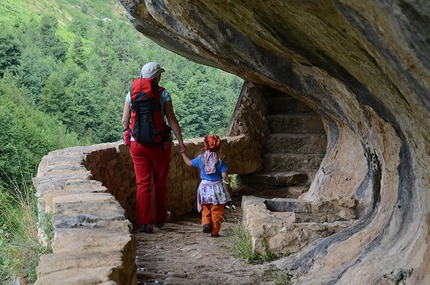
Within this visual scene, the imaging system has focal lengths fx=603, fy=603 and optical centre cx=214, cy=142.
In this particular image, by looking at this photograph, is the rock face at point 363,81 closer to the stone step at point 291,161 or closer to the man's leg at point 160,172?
the man's leg at point 160,172

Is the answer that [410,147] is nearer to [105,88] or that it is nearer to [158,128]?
[158,128]

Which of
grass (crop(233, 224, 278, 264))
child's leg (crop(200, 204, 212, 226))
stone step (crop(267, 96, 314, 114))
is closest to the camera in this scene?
grass (crop(233, 224, 278, 264))

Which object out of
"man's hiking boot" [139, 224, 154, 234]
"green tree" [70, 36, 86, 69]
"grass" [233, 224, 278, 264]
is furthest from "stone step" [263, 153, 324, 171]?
"green tree" [70, 36, 86, 69]

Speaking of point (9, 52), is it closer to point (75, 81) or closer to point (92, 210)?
point (75, 81)

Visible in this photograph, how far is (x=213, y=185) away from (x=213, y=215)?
312mm

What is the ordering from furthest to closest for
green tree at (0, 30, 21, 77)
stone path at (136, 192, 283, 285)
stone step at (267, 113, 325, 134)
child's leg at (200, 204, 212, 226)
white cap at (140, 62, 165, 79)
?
1. green tree at (0, 30, 21, 77)
2. stone step at (267, 113, 325, 134)
3. child's leg at (200, 204, 212, 226)
4. white cap at (140, 62, 165, 79)
5. stone path at (136, 192, 283, 285)

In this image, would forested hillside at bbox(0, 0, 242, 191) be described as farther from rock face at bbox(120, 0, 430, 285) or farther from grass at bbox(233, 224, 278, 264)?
rock face at bbox(120, 0, 430, 285)

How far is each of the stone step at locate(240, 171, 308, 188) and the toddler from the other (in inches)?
109

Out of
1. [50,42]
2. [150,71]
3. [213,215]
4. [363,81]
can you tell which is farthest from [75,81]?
[363,81]

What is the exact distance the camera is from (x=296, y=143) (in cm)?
873

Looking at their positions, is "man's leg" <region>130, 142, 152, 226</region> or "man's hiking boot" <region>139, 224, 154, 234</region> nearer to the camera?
"man's leg" <region>130, 142, 152, 226</region>

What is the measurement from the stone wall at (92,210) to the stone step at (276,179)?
4.99ft

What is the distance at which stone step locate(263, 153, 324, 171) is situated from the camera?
8.50 meters

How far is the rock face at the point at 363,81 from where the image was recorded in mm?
2025
